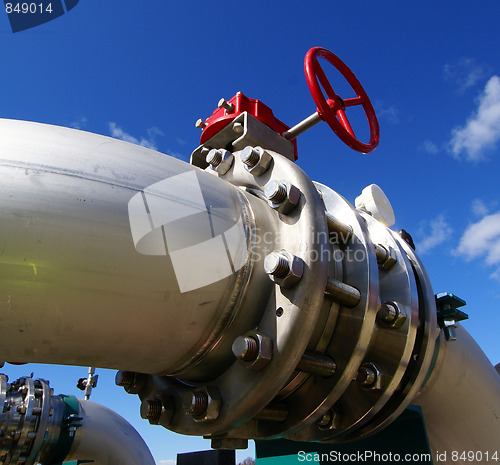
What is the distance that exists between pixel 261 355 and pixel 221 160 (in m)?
0.59

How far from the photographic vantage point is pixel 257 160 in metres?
1.05

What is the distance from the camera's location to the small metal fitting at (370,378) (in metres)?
1.04

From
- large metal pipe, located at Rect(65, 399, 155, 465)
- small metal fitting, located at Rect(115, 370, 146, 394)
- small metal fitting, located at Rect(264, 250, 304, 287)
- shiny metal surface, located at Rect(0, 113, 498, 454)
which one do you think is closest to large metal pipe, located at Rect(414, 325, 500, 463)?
shiny metal surface, located at Rect(0, 113, 498, 454)

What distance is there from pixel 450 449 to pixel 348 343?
731 millimetres

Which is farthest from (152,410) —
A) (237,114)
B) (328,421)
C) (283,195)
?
(237,114)

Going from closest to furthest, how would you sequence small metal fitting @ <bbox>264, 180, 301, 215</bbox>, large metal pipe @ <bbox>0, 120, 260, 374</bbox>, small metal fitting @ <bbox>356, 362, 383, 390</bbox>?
1. large metal pipe @ <bbox>0, 120, 260, 374</bbox>
2. small metal fitting @ <bbox>264, 180, 301, 215</bbox>
3. small metal fitting @ <bbox>356, 362, 383, 390</bbox>

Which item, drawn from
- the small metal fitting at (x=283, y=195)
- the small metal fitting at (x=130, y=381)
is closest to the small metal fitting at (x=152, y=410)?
the small metal fitting at (x=130, y=381)

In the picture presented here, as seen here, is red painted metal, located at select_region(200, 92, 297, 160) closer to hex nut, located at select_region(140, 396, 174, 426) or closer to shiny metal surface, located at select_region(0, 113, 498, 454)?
shiny metal surface, located at select_region(0, 113, 498, 454)

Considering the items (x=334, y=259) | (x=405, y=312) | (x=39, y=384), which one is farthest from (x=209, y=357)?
(x=39, y=384)

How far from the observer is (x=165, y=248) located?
774mm

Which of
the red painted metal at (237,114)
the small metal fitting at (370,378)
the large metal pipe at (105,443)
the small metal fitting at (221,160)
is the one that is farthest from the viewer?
the large metal pipe at (105,443)

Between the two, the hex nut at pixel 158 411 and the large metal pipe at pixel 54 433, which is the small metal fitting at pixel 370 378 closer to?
the hex nut at pixel 158 411

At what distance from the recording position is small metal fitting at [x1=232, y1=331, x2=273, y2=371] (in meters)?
0.81

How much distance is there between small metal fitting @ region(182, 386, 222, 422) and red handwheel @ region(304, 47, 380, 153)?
3.59 feet
